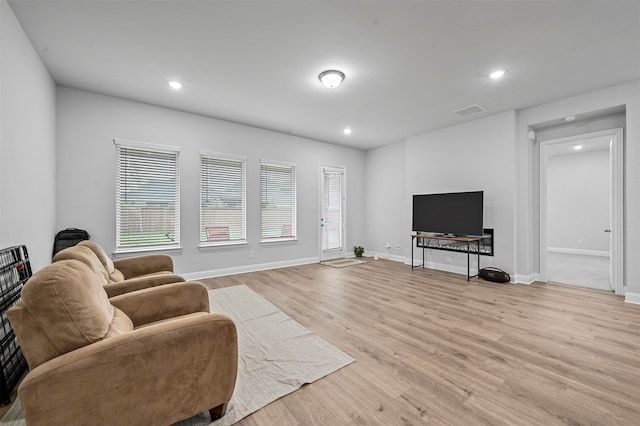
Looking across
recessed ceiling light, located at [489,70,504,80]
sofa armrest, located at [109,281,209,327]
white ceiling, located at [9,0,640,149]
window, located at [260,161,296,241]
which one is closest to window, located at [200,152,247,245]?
window, located at [260,161,296,241]

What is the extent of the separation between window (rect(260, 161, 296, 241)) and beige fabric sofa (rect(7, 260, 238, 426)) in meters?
4.06

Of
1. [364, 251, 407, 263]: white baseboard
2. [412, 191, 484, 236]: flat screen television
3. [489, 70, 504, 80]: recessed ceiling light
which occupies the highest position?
[489, 70, 504, 80]: recessed ceiling light

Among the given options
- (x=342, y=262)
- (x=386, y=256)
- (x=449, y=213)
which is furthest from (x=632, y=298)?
(x=342, y=262)

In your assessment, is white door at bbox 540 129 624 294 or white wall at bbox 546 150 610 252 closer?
white door at bbox 540 129 624 294

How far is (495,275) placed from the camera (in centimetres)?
454

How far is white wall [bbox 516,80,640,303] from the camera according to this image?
353cm

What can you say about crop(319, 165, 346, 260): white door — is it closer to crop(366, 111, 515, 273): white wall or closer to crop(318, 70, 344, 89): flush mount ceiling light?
crop(366, 111, 515, 273): white wall

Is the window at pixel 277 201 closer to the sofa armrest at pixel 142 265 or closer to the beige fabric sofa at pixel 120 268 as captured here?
the sofa armrest at pixel 142 265

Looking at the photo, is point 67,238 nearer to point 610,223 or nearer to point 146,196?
point 146,196

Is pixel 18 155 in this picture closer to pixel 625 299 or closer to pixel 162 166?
pixel 162 166

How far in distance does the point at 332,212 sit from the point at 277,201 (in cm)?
164

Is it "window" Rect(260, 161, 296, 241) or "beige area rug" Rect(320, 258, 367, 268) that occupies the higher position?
"window" Rect(260, 161, 296, 241)

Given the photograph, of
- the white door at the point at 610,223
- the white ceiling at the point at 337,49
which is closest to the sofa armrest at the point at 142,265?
the white ceiling at the point at 337,49

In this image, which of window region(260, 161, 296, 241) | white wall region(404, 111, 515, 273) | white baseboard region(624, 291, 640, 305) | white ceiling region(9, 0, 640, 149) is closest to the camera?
white ceiling region(9, 0, 640, 149)
